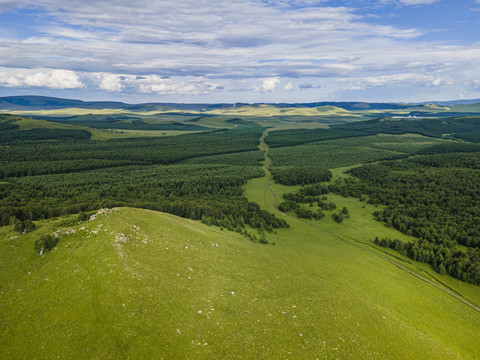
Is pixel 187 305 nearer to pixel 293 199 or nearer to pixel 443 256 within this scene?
pixel 443 256

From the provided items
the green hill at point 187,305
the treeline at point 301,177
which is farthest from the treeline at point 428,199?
the green hill at point 187,305

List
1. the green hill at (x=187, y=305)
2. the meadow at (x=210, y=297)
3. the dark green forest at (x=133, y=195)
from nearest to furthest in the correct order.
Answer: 1. the green hill at (x=187, y=305)
2. the meadow at (x=210, y=297)
3. the dark green forest at (x=133, y=195)

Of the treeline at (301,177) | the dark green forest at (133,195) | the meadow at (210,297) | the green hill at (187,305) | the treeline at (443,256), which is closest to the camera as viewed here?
the green hill at (187,305)

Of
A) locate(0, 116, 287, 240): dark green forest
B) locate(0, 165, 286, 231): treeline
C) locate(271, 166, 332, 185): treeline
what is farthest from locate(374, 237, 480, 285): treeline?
locate(271, 166, 332, 185): treeline

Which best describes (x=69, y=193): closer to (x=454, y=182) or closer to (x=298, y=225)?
(x=298, y=225)

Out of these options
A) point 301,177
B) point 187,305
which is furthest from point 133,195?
point 187,305

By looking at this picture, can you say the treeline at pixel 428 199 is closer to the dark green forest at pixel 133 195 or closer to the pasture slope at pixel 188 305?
the pasture slope at pixel 188 305

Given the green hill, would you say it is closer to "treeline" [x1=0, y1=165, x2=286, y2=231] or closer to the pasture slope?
the pasture slope

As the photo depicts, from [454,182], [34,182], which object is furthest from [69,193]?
[454,182]
